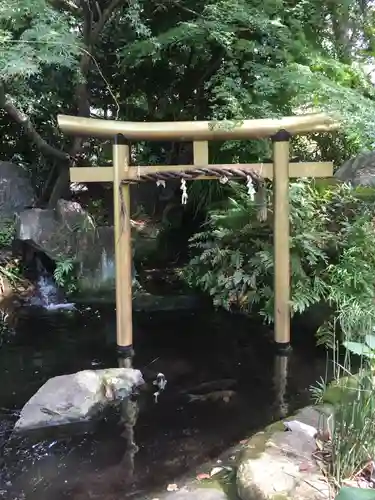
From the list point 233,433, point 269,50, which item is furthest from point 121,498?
point 269,50

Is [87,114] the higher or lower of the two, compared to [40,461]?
higher

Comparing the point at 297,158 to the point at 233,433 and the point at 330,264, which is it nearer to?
the point at 330,264

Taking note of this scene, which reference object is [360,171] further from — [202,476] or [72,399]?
[202,476]

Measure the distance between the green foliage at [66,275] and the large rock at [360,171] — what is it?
3688 mm

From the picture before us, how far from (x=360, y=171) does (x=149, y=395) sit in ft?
12.7

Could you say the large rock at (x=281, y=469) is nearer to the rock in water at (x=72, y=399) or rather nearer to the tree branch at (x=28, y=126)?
the rock in water at (x=72, y=399)

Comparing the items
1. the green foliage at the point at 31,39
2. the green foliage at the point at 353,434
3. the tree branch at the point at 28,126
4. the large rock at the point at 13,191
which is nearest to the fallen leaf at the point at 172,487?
the green foliage at the point at 353,434

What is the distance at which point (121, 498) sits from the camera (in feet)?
9.91

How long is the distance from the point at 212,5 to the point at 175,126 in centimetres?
187

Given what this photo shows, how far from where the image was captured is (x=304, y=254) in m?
5.82

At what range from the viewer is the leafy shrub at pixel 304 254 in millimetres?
5352

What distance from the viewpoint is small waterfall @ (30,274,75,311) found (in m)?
7.17

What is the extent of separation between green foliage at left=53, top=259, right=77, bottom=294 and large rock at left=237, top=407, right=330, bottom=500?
456cm

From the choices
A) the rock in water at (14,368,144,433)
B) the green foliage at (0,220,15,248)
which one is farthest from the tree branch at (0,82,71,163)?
the rock in water at (14,368,144,433)
